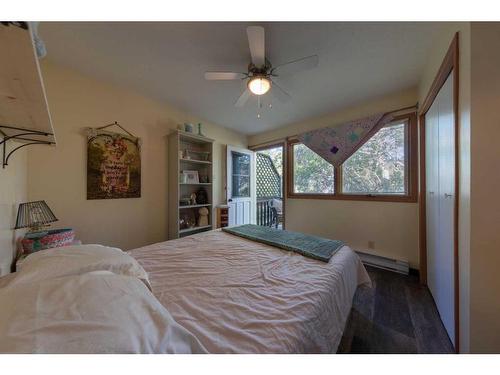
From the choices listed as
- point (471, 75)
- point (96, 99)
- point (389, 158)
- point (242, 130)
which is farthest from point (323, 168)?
point (96, 99)

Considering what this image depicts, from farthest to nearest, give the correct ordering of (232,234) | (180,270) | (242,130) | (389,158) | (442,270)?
(242,130)
(389,158)
(232,234)
(442,270)
(180,270)

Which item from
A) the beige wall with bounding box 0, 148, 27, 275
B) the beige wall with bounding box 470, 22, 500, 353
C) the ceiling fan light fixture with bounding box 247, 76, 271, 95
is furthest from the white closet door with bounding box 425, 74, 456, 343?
the beige wall with bounding box 0, 148, 27, 275

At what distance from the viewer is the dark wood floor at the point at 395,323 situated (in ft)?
4.33

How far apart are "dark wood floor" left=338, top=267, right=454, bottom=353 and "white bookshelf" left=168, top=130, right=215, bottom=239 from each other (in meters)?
2.27

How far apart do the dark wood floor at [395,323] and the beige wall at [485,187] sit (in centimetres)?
39

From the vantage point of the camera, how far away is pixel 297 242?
1.69 metres

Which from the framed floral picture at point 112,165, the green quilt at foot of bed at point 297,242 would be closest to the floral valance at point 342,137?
the green quilt at foot of bed at point 297,242

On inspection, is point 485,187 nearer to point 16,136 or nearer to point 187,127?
point 16,136

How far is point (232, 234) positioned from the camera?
6.89ft

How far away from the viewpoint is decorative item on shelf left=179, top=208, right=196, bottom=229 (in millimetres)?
3082

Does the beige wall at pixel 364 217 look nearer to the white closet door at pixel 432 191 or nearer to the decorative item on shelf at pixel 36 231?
the white closet door at pixel 432 191

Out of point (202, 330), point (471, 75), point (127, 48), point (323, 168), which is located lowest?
point (202, 330)

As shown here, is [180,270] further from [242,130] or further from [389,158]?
[242,130]
